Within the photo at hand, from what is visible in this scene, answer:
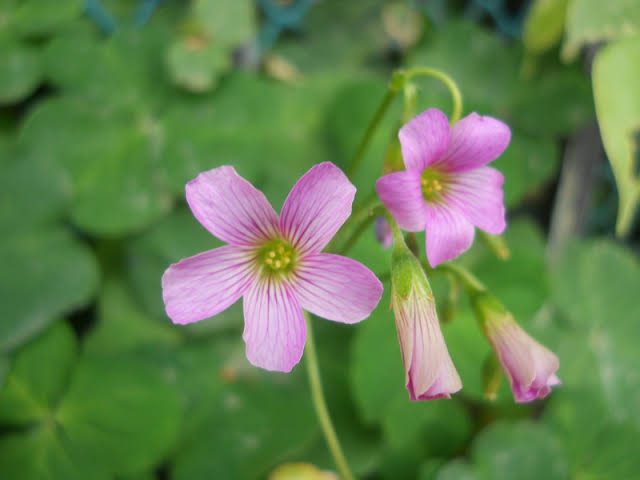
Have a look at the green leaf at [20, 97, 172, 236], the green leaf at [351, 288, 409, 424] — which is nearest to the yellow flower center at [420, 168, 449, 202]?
the green leaf at [351, 288, 409, 424]

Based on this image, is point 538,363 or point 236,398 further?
point 236,398

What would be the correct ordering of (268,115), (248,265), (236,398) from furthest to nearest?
(268,115) → (236,398) → (248,265)

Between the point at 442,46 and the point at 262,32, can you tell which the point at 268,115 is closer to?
the point at 262,32

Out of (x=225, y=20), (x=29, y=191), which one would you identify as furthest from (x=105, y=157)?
(x=225, y=20)

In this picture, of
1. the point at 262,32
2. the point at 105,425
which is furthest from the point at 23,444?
the point at 262,32

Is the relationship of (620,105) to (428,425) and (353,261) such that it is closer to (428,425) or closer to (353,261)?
(353,261)

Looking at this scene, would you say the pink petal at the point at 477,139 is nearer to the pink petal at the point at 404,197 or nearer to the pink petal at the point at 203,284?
the pink petal at the point at 404,197
